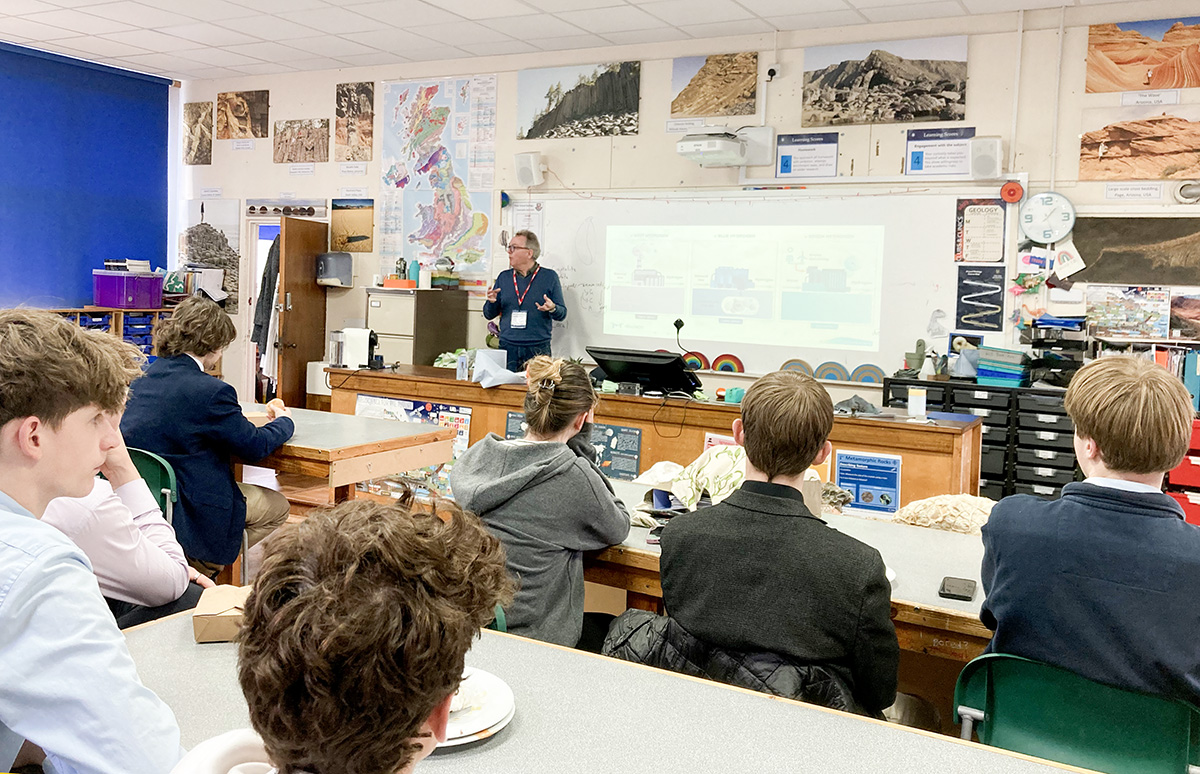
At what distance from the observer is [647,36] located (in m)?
6.70

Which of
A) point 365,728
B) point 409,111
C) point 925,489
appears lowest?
point 925,489

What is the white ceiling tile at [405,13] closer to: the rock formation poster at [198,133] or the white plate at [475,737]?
the rock formation poster at [198,133]

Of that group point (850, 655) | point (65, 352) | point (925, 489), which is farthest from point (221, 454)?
point (925, 489)

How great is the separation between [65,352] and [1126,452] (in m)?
1.83

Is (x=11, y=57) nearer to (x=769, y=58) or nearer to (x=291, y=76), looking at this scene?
(x=291, y=76)

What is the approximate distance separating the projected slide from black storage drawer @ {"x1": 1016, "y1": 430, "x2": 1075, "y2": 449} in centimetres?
120

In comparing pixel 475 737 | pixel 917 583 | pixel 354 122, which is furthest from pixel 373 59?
pixel 475 737

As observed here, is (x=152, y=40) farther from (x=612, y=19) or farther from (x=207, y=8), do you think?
(x=612, y=19)

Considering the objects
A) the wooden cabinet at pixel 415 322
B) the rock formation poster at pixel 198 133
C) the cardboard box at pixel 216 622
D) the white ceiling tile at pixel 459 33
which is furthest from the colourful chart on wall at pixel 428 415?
the rock formation poster at pixel 198 133

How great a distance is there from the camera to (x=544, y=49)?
7258 mm

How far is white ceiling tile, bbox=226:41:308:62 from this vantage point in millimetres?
7457

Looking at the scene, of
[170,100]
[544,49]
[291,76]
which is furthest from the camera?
[170,100]

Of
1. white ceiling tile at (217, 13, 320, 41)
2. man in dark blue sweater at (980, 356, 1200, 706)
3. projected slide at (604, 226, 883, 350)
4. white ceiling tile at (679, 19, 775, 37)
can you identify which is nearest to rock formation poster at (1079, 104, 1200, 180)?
projected slide at (604, 226, 883, 350)

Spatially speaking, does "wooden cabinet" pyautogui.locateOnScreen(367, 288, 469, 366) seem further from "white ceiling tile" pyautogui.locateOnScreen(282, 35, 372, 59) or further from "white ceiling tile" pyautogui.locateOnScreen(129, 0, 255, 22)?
"white ceiling tile" pyautogui.locateOnScreen(129, 0, 255, 22)
